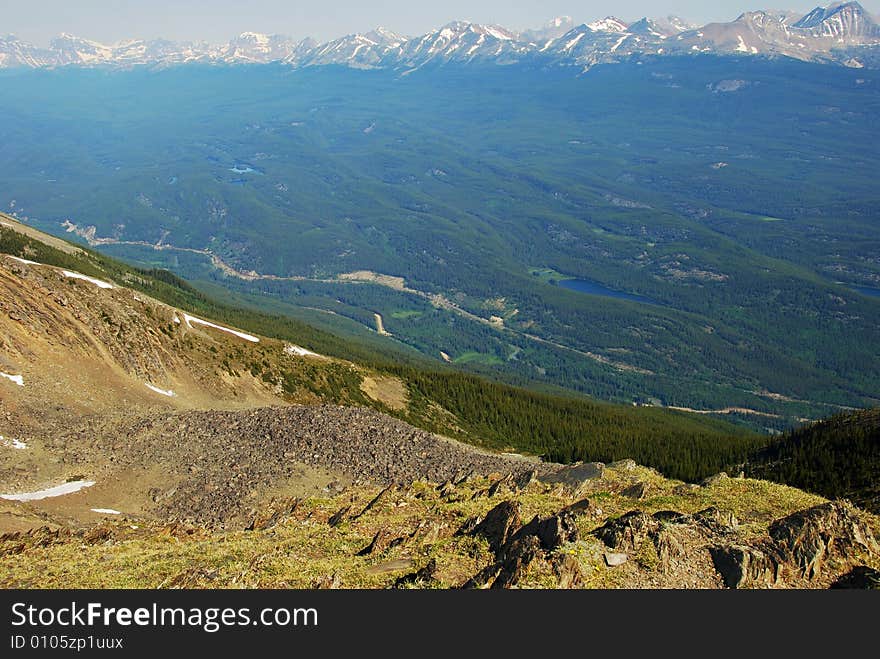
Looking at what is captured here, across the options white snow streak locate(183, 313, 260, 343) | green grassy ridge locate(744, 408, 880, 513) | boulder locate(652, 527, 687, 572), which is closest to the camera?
boulder locate(652, 527, 687, 572)

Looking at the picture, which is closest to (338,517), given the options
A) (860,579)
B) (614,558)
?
(614,558)

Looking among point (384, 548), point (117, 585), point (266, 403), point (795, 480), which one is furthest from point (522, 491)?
point (266, 403)

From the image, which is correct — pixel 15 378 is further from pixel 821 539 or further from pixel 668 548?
pixel 821 539

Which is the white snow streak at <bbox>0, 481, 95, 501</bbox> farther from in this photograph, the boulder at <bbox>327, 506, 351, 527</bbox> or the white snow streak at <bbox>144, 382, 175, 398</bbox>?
the white snow streak at <bbox>144, 382, 175, 398</bbox>

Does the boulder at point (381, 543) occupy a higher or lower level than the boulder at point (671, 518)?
lower

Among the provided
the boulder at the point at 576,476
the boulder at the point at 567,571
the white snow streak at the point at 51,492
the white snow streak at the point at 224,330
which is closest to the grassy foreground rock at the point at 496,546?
the boulder at the point at 567,571

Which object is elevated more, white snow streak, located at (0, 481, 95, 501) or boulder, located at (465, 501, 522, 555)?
boulder, located at (465, 501, 522, 555)

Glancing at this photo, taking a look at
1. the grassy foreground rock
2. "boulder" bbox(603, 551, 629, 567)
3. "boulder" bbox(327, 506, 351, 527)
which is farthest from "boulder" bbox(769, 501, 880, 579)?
"boulder" bbox(327, 506, 351, 527)

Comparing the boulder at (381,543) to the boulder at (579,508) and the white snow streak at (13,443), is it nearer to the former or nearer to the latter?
the boulder at (579,508)

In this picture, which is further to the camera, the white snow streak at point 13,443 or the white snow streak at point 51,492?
the white snow streak at point 13,443

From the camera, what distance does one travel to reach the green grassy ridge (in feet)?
160

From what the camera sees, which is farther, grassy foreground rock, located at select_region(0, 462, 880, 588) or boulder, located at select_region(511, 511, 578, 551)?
boulder, located at select_region(511, 511, 578, 551)

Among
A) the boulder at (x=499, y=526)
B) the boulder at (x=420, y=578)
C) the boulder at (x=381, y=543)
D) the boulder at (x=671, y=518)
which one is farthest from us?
the boulder at (x=381, y=543)

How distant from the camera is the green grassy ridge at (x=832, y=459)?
48809 millimetres
